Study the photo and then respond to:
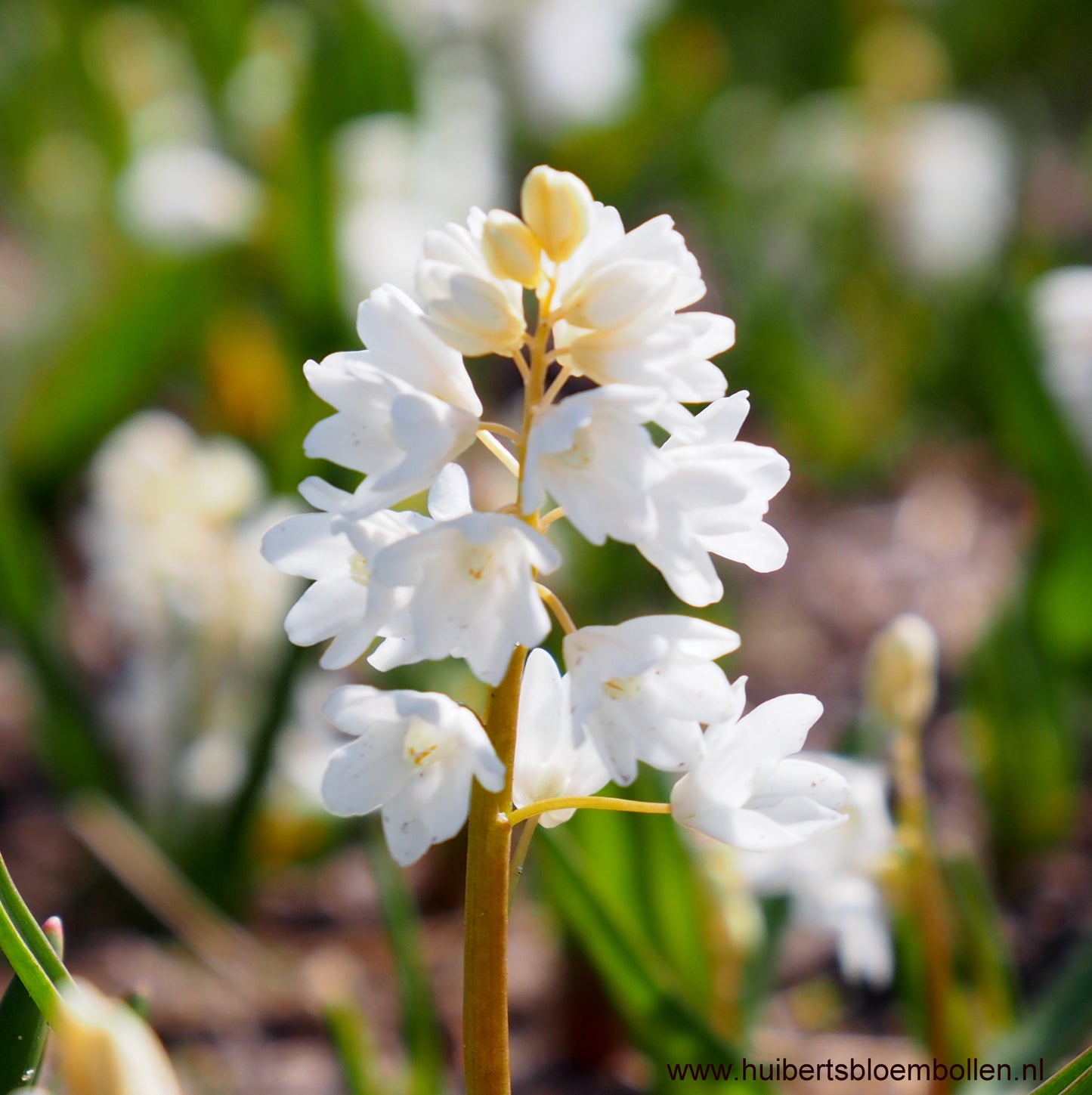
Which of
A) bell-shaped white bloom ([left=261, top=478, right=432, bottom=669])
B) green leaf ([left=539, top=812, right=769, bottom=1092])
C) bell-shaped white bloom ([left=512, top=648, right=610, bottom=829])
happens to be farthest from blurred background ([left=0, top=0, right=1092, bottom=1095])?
bell-shaped white bloom ([left=261, top=478, right=432, bottom=669])

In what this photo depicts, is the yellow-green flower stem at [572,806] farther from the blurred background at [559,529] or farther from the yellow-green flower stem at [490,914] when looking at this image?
the blurred background at [559,529]

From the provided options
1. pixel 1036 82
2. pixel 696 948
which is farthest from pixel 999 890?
pixel 1036 82

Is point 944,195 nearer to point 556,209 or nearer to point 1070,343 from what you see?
point 1070,343

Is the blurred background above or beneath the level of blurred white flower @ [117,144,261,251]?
beneath

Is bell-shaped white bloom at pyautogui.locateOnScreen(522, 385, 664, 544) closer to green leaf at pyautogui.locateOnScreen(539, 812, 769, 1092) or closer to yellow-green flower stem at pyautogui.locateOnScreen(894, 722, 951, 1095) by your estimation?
green leaf at pyautogui.locateOnScreen(539, 812, 769, 1092)

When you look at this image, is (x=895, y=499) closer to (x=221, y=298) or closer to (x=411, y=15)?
(x=221, y=298)

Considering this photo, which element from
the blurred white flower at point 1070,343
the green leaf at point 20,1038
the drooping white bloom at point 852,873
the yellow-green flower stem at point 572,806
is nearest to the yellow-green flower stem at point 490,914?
the yellow-green flower stem at point 572,806
